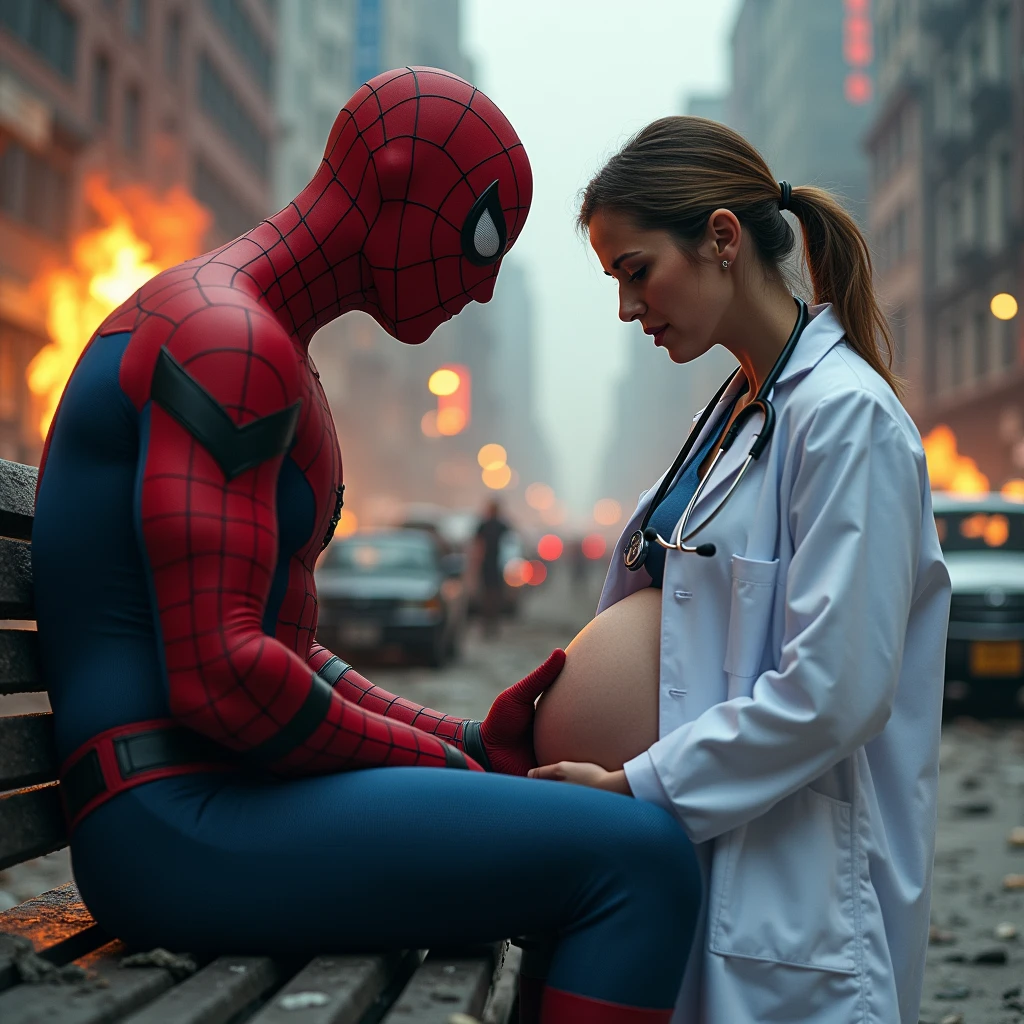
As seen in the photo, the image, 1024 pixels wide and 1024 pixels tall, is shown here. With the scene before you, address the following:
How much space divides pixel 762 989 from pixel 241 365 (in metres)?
1.40

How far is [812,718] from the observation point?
2.33m

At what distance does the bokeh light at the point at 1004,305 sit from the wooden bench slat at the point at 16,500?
3582 cm

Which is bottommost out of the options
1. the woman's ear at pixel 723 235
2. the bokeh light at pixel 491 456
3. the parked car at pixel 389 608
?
the parked car at pixel 389 608

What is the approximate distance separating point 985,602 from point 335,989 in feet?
32.5

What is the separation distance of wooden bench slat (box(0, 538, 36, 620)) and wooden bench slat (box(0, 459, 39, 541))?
10 cm

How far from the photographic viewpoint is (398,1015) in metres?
1.96

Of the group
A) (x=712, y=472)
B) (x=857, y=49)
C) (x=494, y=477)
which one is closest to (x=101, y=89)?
(x=712, y=472)

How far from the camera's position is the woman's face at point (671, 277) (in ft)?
9.12

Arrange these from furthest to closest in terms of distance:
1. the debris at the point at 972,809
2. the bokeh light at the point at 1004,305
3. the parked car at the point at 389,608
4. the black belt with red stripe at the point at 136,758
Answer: the bokeh light at the point at 1004,305 < the parked car at the point at 389,608 < the debris at the point at 972,809 < the black belt with red stripe at the point at 136,758

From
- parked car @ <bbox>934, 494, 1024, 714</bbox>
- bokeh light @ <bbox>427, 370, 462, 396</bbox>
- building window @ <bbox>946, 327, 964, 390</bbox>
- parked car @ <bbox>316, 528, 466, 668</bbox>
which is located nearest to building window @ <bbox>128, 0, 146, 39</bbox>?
bokeh light @ <bbox>427, 370, 462, 396</bbox>

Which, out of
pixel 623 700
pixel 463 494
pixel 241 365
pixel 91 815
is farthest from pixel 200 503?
pixel 463 494

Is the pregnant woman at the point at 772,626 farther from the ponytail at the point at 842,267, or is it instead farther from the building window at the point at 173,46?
the building window at the point at 173,46

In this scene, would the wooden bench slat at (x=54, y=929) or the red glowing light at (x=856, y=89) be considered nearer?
the wooden bench slat at (x=54, y=929)

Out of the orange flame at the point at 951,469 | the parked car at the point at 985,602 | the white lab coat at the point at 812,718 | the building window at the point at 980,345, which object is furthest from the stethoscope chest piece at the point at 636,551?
the building window at the point at 980,345
